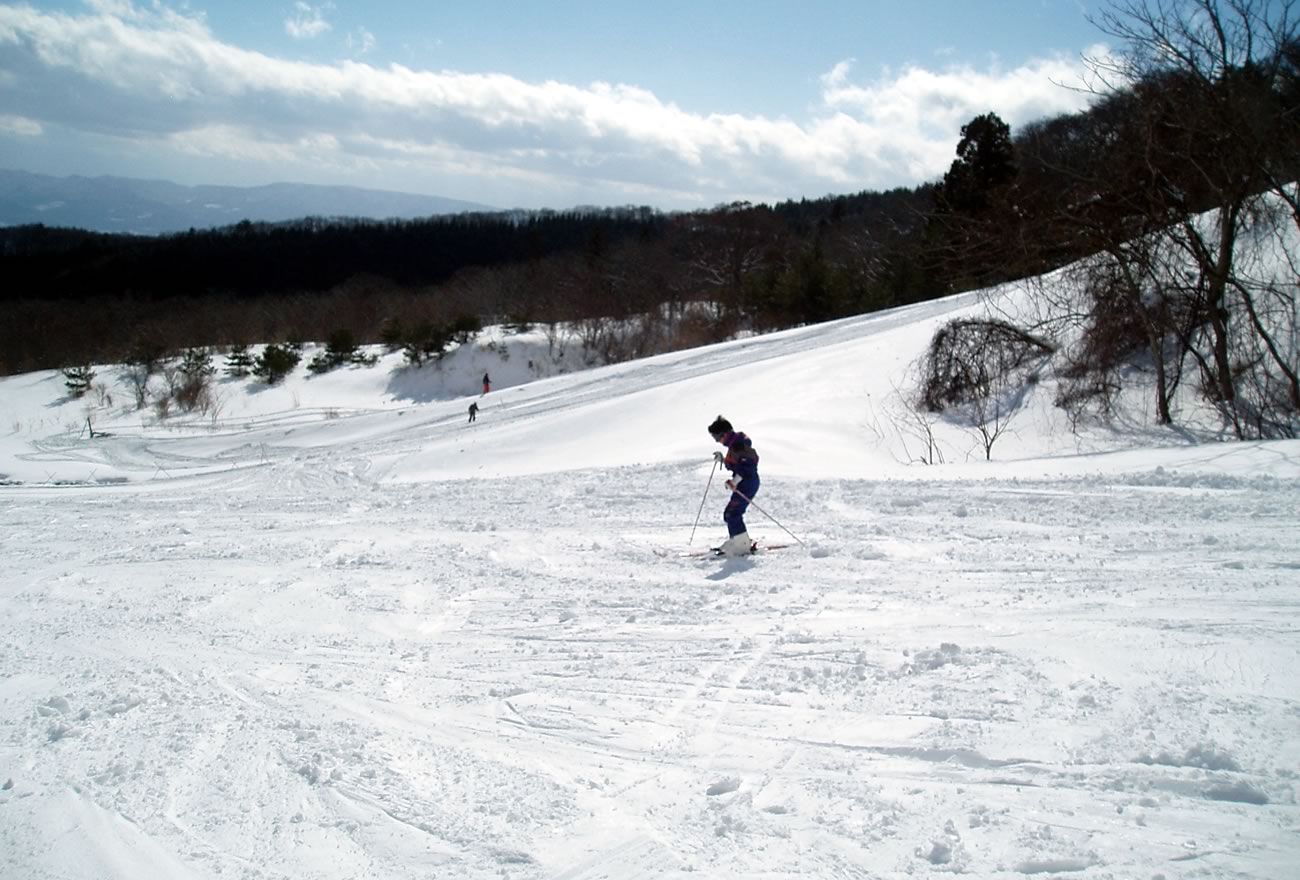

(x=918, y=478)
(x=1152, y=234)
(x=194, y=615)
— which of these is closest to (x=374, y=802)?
(x=194, y=615)

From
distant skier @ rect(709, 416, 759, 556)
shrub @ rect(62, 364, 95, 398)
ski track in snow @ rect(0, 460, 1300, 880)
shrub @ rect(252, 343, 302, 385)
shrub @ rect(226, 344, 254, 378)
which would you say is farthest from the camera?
shrub @ rect(226, 344, 254, 378)

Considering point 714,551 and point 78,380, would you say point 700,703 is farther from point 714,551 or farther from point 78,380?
point 78,380

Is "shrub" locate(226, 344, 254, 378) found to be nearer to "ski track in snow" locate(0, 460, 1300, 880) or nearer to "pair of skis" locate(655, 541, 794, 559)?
"ski track in snow" locate(0, 460, 1300, 880)

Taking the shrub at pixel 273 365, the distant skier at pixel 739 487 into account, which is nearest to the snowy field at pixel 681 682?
the distant skier at pixel 739 487

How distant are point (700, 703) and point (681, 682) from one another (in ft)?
1.15

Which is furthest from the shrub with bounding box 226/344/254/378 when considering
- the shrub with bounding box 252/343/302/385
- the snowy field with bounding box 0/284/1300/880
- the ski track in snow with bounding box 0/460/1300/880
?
the ski track in snow with bounding box 0/460/1300/880

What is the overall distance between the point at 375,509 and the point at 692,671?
828 cm

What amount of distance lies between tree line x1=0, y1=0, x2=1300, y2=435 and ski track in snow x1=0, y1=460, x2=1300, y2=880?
25.6 feet

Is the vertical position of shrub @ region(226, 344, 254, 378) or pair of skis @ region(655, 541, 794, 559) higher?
shrub @ region(226, 344, 254, 378)

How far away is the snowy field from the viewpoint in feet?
13.6

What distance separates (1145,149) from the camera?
14820 mm

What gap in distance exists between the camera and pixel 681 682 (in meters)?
5.79

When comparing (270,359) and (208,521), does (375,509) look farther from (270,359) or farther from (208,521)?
(270,359)

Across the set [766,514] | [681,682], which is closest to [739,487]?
[766,514]
